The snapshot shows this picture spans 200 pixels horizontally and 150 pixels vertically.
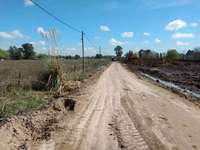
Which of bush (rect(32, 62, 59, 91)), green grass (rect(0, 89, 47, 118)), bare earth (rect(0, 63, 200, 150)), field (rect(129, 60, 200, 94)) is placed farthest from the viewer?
field (rect(129, 60, 200, 94))

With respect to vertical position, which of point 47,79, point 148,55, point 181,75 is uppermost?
point 47,79

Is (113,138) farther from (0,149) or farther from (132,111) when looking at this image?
(132,111)

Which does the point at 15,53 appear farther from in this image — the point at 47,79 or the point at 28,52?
the point at 47,79

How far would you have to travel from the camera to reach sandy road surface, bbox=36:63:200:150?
24.4 ft

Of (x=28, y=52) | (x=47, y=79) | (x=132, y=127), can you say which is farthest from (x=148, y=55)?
(x=132, y=127)

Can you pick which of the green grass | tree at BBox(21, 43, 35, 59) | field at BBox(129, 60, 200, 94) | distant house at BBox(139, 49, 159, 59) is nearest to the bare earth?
the green grass

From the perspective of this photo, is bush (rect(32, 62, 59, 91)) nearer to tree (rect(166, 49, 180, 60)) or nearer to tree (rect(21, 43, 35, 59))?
tree (rect(166, 49, 180, 60))

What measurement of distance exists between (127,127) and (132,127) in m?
0.15

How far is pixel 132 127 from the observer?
358 inches

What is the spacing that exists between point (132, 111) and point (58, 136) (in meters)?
4.16

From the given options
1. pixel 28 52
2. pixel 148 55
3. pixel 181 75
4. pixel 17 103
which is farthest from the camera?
pixel 28 52

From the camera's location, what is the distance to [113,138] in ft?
26.1

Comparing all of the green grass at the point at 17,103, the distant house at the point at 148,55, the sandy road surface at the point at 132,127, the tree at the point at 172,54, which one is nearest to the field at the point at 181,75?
the sandy road surface at the point at 132,127

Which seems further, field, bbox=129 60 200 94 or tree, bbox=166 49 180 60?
tree, bbox=166 49 180 60
